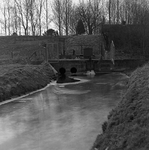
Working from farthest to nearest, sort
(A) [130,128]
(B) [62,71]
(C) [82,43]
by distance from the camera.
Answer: (C) [82,43]
(B) [62,71]
(A) [130,128]

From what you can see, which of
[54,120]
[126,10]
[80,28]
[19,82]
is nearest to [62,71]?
[19,82]

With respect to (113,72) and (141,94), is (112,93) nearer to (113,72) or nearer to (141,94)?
(141,94)

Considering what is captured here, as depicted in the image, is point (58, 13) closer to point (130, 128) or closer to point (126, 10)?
point (126, 10)

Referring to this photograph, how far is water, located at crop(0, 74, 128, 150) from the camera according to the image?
8458mm

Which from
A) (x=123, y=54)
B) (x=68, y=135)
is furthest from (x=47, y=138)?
(x=123, y=54)

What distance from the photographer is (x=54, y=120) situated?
11109 mm

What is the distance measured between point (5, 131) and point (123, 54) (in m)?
33.0

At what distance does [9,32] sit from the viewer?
6053 centimetres

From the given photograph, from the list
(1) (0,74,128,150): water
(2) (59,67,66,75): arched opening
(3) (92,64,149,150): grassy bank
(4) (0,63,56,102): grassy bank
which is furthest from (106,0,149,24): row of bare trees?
(3) (92,64,149,150): grassy bank

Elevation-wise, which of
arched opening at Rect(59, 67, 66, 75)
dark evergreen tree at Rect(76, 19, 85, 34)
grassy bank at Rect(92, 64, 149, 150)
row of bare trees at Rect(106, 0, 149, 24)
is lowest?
Result: grassy bank at Rect(92, 64, 149, 150)

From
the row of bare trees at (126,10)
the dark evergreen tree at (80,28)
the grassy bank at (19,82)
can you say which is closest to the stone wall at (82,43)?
the dark evergreen tree at (80,28)

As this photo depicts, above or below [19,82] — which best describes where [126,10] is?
above

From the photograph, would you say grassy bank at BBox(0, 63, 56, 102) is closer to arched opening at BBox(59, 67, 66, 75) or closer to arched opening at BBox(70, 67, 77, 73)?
arched opening at BBox(59, 67, 66, 75)

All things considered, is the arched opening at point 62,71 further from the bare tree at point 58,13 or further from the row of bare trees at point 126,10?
the bare tree at point 58,13
